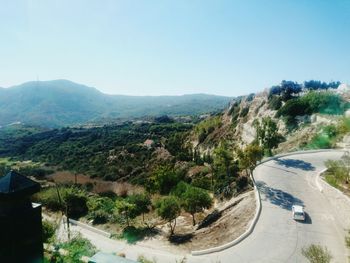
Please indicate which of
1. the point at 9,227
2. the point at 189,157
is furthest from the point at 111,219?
the point at 189,157

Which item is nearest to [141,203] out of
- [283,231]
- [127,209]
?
[127,209]

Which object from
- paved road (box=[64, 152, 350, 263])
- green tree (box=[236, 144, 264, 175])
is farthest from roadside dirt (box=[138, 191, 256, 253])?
green tree (box=[236, 144, 264, 175])

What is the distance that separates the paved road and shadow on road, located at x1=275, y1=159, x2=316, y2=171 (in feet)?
7.86

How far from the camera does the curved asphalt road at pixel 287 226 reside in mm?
18453

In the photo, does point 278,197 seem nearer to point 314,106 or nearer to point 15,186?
point 15,186

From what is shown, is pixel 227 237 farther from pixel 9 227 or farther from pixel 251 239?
pixel 9 227

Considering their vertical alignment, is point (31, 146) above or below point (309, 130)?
below

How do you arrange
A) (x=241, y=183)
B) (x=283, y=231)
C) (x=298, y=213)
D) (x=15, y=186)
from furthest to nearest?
(x=241, y=183) → (x=298, y=213) → (x=283, y=231) → (x=15, y=186)

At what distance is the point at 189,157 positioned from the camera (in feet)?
231

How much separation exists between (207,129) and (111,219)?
191ft

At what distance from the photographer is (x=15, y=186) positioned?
16.1 ft

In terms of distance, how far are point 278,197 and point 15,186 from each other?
81.5 ft

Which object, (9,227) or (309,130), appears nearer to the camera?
(9,227)

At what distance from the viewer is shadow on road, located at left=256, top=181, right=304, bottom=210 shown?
988 inches
